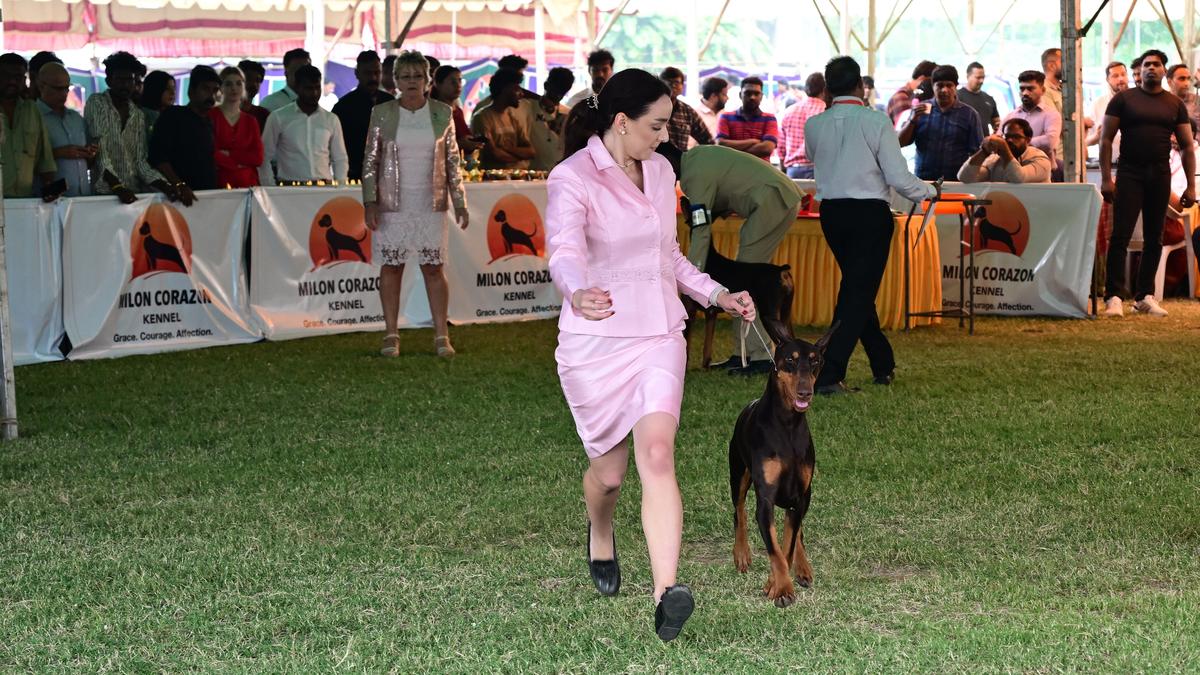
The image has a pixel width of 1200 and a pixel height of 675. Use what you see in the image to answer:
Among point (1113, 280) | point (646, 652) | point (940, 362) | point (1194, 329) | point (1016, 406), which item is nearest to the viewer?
point (646, 652)

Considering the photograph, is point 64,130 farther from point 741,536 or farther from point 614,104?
point 614,104

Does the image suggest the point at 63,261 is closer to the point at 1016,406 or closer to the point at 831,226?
the point at 831,226

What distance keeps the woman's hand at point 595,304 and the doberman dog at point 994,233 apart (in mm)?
9588

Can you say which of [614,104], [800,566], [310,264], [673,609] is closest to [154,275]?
[310,264]

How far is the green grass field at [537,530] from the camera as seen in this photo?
14.7 ft

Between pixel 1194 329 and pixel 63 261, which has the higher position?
pixel 63 261

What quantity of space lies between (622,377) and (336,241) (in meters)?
8.48

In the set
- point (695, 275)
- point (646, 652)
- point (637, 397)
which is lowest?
point (646, 652)

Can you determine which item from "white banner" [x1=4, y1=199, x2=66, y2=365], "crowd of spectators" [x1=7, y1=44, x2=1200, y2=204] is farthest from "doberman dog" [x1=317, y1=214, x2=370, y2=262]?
"white banner" [x1=4, y1=199, x2=66, y2=365]

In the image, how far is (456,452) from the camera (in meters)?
7.63

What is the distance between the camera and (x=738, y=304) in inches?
180

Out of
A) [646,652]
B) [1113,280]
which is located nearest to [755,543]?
[646,652]

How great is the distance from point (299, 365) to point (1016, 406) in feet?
15.5

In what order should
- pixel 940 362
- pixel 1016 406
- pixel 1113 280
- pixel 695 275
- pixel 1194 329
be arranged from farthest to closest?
pixel 1113 280, pixel 1194 329, pixel 940 362, pixel 1016 406, pixel 695 275
